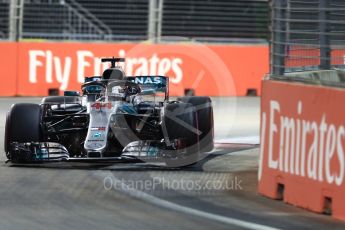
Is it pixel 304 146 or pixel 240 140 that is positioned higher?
pixel 304 146

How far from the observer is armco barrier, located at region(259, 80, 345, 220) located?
9.26 meters

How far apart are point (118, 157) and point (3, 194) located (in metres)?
2.30

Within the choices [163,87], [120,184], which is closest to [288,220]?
[120,184]

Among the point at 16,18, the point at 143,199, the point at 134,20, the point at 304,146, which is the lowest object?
the point at 143,199

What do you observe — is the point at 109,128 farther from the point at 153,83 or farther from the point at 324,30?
the point at 324,30

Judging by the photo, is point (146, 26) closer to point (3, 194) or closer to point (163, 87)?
point (163, 87)

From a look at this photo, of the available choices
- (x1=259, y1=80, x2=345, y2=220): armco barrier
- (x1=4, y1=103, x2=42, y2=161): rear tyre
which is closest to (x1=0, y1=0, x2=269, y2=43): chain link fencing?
(x1=4, y1=103, x2=42, y2=161): rear tyre

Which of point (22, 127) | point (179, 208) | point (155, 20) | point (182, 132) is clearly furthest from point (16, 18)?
point (179, 208)

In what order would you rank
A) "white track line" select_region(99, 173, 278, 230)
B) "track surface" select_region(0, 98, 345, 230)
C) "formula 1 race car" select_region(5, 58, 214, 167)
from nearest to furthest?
1. "white track line" select_region(99, 173, 278, 230)
2. "track surface" select_region(0, 98, 345, 230)
3. "formula 1 race car" select_region(5, 58, 214, 167)

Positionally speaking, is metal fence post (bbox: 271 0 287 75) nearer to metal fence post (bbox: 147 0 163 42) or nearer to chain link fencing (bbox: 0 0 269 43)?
chain link fencing (bbox: 0 0 269 43)

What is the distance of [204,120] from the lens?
14117 millimetres

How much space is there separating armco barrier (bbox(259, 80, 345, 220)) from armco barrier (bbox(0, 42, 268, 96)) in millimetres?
14011

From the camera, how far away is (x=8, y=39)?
24453 mm

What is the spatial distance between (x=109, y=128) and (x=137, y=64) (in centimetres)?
1206
